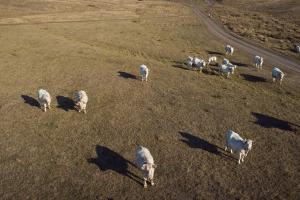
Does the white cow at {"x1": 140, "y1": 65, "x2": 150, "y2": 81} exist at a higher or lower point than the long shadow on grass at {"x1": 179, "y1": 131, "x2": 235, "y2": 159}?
higher

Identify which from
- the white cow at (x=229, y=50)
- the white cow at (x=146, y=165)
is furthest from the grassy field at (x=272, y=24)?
the white cow at (x=146, y=165)

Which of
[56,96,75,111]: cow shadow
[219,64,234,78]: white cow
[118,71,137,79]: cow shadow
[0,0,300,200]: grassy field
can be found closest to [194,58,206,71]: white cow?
[0,0,300,200]: grassy field

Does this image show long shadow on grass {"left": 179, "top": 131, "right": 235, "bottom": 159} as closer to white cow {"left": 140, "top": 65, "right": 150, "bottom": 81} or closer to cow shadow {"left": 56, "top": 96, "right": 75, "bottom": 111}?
cow shadow {"left": 56, "top": 96, "right": 75, "bottom": 111}

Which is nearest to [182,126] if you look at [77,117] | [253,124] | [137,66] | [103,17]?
[253,124]

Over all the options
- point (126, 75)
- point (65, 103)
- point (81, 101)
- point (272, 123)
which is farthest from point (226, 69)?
point (65, 103)

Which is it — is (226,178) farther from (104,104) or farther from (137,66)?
(137,66)

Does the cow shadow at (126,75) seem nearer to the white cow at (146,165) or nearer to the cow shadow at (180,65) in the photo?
the cow shadow at (180,65)
